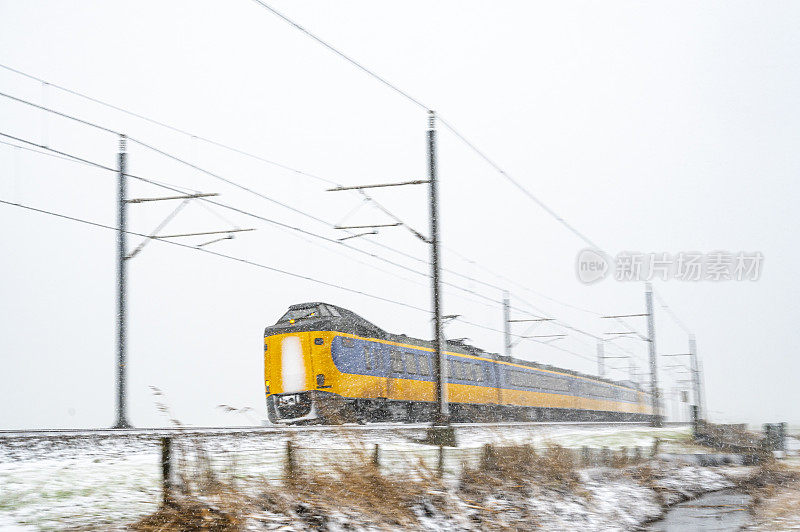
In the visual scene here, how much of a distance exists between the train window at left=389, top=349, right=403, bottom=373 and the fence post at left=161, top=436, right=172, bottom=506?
1575 centimetres

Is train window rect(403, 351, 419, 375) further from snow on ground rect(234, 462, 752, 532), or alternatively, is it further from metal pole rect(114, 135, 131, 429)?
snow on ground rect(234, 462, 752, 532)

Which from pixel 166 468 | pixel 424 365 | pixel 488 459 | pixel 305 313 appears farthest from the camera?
pixel 424 365

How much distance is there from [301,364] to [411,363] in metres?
4.27

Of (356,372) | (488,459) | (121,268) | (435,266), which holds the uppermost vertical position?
(121,268)

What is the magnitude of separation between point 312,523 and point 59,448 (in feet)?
14.7

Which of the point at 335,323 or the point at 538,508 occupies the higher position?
the point at 335,323

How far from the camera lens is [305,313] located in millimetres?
22875

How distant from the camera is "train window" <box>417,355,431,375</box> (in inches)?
1023

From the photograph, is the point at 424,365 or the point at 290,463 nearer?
the point at 290,463

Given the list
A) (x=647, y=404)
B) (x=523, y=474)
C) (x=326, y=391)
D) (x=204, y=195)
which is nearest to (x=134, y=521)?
(x=523, y=474)

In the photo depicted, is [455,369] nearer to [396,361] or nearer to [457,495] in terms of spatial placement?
[396,361]

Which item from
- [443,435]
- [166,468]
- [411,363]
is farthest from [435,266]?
[166,468]

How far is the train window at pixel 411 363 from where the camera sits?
25.2m

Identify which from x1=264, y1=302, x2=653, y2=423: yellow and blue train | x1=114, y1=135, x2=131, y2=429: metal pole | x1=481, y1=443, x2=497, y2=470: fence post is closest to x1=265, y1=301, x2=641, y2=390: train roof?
x1=264, y1=302, x2=653, y2=423: yellow and blue train
